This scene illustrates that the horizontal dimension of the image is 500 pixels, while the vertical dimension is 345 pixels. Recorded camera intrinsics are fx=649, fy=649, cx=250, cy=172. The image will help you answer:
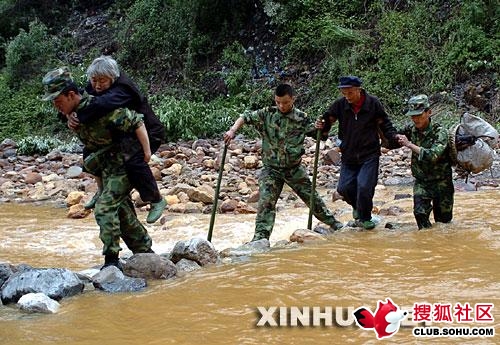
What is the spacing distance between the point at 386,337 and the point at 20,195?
9648 mm

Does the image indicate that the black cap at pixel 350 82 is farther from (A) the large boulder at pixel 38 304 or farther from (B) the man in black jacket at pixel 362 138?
(A) the large boulder at pixel 38 304

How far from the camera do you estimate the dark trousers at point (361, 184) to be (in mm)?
6527

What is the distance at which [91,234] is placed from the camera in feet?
26.5

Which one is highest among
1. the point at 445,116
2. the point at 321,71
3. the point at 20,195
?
the point at 321,71

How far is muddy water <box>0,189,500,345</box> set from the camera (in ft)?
12.0

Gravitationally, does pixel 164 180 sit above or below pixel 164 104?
below

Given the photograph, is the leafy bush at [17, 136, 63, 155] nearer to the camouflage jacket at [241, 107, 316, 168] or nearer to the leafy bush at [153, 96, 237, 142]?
the leafy bush at [153, 96, 237, 142]

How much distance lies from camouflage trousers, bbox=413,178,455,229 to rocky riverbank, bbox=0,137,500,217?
3078 mm

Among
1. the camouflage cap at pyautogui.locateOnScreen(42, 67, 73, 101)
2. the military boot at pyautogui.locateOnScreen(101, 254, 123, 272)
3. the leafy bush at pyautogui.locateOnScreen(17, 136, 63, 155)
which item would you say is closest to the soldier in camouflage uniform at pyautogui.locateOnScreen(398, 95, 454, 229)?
the military boot at pyautogui.locateOnScreen(101, 254, 123, 272)

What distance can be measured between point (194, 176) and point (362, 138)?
219 inches

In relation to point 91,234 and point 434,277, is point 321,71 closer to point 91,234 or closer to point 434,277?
point 91,234

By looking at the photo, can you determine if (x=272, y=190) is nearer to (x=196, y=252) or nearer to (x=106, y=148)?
(x=196, y=252)

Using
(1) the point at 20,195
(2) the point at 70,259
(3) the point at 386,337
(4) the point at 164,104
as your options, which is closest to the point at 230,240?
(2) the point at 70,259

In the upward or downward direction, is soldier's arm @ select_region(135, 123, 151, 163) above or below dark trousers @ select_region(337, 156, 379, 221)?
above
